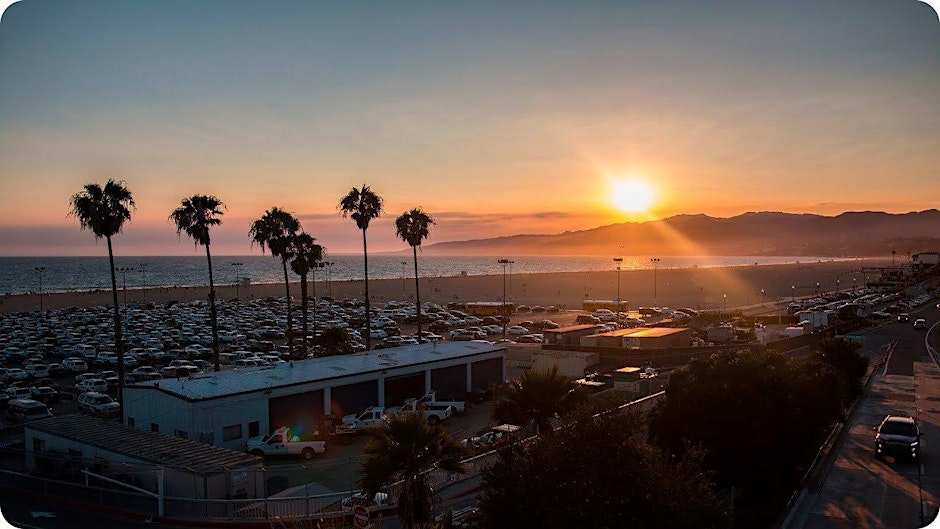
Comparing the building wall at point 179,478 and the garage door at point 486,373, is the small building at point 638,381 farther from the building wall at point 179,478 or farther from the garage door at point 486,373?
the building wall at point 179,478

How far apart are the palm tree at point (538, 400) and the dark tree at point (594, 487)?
689cm

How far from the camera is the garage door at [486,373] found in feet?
104

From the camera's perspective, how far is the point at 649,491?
8.77m

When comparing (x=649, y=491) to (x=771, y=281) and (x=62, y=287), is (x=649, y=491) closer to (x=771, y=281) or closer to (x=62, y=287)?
(x=771, y=281)

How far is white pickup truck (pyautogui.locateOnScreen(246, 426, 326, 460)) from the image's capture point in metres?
22.0

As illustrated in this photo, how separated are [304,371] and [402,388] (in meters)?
4.75

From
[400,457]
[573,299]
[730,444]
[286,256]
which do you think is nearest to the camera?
[400,457]

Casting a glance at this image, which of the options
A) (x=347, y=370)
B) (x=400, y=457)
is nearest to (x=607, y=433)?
(x=400, y=457)

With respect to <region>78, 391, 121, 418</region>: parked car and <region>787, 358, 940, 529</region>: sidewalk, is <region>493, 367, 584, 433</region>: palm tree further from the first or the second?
<region>78, 391, 121, 418</region>: parked car

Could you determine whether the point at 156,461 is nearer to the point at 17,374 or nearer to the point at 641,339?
the point at 641,339

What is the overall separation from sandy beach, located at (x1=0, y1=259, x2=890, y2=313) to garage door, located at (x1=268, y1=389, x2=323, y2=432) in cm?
6169

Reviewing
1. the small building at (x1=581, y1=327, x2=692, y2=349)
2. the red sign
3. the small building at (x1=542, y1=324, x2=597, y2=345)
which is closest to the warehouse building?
the small building at (x1=581, y1=327, x2=692, y2=349)

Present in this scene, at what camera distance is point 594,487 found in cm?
869

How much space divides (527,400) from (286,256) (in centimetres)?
2661
